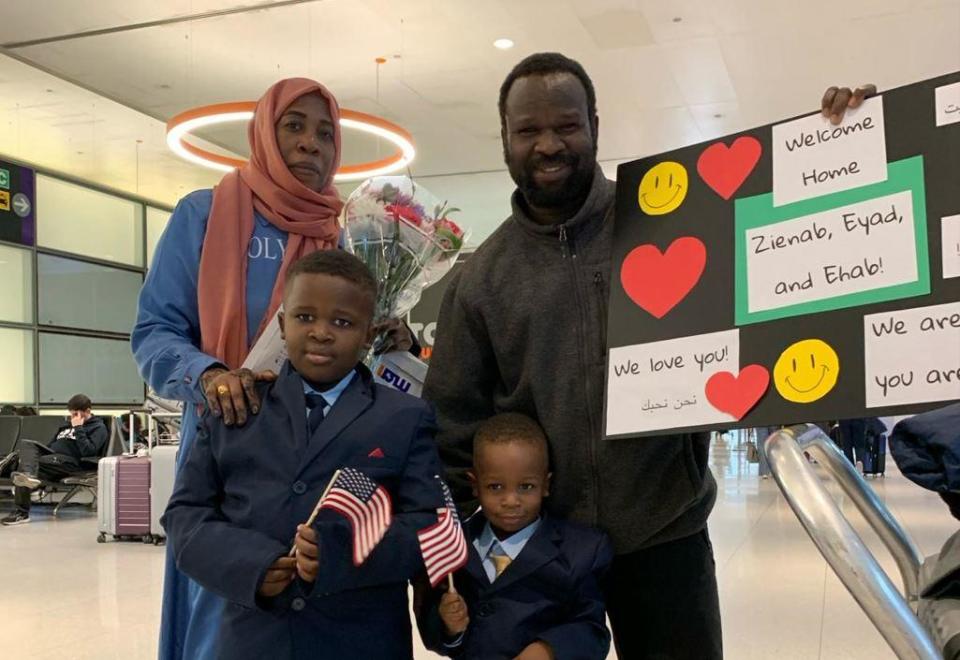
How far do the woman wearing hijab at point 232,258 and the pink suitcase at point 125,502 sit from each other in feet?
17.2

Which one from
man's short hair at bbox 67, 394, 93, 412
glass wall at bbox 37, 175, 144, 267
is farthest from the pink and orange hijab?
glass wall at bbox 37, 175, 144, 267

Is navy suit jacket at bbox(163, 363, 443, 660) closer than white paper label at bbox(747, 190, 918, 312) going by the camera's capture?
No

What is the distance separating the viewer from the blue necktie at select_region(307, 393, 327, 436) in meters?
1.46

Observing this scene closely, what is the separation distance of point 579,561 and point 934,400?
0.60m

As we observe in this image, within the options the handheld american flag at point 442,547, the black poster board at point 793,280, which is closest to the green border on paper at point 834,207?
the black poster board at point 793,280

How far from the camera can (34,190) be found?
12.4m

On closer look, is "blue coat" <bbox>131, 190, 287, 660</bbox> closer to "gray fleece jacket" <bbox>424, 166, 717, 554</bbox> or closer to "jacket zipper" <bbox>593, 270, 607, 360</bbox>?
"gray fleece jacket" <bbox>424, 166, 717, 554</bbox>

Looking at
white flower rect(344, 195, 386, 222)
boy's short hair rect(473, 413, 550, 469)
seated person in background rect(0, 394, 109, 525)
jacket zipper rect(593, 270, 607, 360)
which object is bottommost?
seated person in background rect(0, 394, 109, 525)

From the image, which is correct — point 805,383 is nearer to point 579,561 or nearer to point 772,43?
point 579,561

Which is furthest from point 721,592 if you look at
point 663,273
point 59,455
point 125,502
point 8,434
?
point 8,434

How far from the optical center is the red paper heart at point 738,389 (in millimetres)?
1217

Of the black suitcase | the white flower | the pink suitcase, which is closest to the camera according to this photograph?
the white flower

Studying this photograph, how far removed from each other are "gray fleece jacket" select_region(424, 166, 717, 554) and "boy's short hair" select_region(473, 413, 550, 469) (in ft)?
0.08

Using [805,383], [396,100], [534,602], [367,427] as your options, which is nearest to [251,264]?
[367,427]
